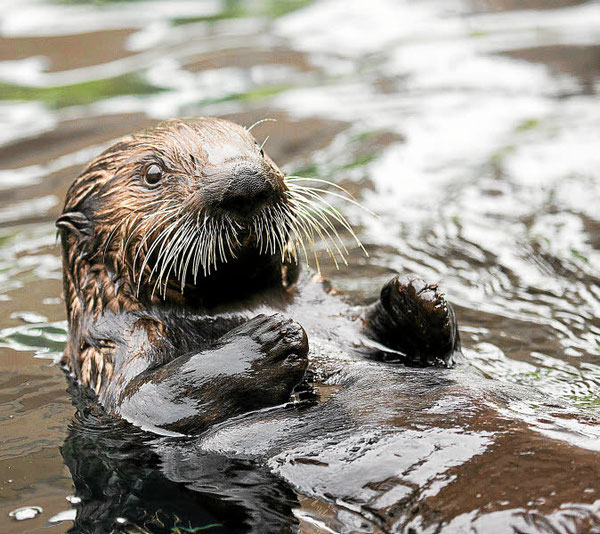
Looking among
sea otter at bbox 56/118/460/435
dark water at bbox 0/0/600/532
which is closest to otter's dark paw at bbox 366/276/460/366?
sea otter at bbox 56/118/460/435

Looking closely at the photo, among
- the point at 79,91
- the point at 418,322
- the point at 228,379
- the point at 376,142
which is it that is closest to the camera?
the point at 228,379

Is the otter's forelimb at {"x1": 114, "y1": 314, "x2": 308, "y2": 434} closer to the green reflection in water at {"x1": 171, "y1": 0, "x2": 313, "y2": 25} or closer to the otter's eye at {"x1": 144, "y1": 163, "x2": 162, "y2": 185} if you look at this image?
the otter's eye at {"x1": 144, "y1": 163, "x2": 162, "y2": 185}

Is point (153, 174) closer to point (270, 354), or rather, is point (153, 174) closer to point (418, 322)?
point (270, 354)

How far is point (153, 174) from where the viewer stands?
13.9 ft

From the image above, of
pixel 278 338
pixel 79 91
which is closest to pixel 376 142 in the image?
pixel 79 91

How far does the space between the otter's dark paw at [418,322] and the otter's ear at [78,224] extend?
1445 millimetres

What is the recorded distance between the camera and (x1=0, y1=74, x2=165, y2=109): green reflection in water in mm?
10305

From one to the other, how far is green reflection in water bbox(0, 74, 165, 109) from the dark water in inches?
1.1

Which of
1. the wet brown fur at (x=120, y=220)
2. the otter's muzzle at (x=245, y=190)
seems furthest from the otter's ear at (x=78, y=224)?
the otter's muzzle at (x=245, y=190)

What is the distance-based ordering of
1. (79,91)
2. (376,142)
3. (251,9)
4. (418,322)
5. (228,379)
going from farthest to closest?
(251,9)
(79,91)
(376,142)
(418,322)
(228,379)

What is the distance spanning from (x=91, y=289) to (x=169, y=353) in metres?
0.55

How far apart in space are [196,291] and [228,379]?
67cm

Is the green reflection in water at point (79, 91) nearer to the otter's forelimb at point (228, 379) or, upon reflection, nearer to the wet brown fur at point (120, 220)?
the wet brown fur at point (120, 220)

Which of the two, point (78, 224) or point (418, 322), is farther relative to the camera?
point (78, 224)
